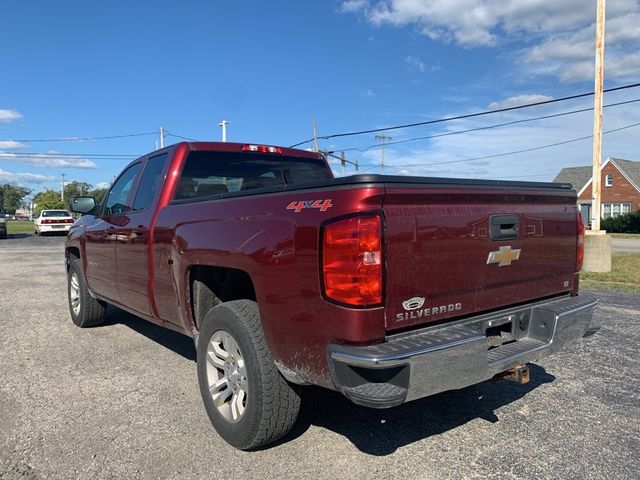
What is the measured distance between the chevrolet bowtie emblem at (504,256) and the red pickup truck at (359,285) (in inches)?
0.5

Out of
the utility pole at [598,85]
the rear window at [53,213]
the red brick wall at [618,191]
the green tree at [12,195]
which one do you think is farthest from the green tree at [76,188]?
the utility pole at [598,85]

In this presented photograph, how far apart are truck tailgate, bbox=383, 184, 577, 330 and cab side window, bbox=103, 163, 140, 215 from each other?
3.24 metres

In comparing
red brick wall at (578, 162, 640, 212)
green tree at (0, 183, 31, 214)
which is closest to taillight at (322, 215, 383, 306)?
red brick wall at (578, 162, 640, 212)

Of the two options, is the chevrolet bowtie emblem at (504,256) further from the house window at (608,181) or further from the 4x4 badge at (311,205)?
the house window at (608,181)

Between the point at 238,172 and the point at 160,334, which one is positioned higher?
the point at 238,172

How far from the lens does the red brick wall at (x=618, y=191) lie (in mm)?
47031

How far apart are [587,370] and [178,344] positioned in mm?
4095

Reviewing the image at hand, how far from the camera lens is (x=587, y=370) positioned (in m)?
4.72

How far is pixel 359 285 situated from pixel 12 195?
163 meters

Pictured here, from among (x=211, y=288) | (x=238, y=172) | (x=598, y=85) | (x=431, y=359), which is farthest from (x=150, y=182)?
(x=598, y=85)

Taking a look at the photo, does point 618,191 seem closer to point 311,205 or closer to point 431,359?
point 431,359

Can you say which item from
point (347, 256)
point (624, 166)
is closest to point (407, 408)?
point (347, 256)

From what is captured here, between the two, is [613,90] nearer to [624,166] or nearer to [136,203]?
[136,203]

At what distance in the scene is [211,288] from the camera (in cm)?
378
